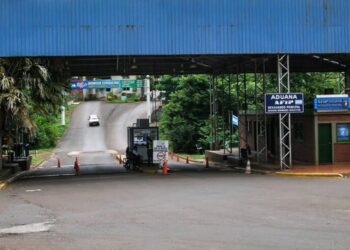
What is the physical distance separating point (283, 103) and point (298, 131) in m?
4.81

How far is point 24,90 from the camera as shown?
91.9 feet

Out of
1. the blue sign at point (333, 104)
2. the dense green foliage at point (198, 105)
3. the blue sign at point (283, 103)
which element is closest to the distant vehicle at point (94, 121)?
the dense green foliage at point (198, 105)

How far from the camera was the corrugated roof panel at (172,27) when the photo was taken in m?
28.3

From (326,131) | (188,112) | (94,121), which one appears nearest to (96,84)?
(188,112)

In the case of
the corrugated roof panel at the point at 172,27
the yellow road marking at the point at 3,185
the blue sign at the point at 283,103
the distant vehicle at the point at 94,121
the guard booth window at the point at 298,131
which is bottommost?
the yellow road marking at the point at 3,185

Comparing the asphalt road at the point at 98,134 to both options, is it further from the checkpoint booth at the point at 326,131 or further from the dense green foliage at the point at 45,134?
the checkpoint booth at the point at 326,131

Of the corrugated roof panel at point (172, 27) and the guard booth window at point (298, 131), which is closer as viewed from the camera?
the corrugated roof panel at point (172, 27)

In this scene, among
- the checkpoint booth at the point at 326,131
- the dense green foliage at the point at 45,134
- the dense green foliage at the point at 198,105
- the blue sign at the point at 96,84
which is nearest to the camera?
the checkpoint booth at the point at 326,131

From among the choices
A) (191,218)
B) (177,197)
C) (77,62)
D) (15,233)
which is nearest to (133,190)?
(177,197)

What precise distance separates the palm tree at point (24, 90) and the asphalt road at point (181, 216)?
5270mm

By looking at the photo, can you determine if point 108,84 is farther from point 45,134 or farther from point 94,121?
point 94,121

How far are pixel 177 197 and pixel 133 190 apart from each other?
3.16 m

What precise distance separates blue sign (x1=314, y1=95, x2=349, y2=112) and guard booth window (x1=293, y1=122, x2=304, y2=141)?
247cm

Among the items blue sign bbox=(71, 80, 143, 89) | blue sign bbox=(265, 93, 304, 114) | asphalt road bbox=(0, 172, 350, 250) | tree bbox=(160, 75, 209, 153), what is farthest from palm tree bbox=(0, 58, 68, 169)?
blue sign bbox=(71, 80, 143, 89)
